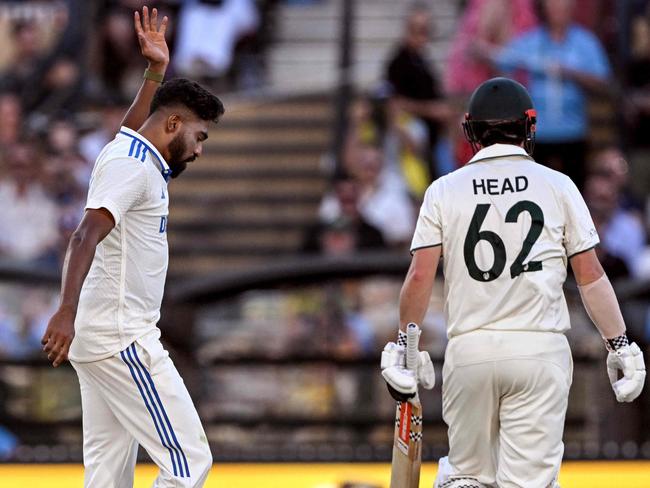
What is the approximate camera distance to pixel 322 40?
45.7 ft

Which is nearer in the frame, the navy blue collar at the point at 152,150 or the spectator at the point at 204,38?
the navy blue collar at the point at 152,150

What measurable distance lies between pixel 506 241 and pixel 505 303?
0.73 ft

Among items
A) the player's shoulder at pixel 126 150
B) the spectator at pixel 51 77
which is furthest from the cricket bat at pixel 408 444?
the spectator at pixel 51 77

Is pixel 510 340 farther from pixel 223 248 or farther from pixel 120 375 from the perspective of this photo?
pixel 223 248

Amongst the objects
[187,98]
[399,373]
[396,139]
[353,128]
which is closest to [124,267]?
[187,98]

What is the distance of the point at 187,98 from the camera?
18.6 feet

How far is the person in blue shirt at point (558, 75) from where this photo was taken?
460 inches

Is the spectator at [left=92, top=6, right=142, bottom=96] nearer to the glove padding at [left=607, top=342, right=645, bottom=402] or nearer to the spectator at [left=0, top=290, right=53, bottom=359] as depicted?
the spectator at [left=0, top=290, right=53, bottom=359]

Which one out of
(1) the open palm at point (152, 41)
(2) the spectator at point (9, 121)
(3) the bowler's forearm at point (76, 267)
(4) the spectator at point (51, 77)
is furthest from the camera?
(4) the spectator at point (51, 77)

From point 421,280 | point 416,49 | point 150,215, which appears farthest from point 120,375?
point 416,49

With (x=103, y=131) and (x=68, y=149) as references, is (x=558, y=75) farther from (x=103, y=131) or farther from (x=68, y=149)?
(x=68, y=149)

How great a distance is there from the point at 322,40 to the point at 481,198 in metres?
8.70

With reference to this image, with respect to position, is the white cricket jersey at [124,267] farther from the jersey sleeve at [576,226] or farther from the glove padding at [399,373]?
the jersey sleeve at [576,226]

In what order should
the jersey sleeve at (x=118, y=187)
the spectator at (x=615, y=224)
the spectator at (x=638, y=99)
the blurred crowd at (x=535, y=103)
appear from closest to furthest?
1. the jersey sleeve at (x=118, y=187)
2. the spectator at (x=615, y=224)
3. the blurred crowd at (x=535, y=103)
4. the spectator at (x=638, y=99)
